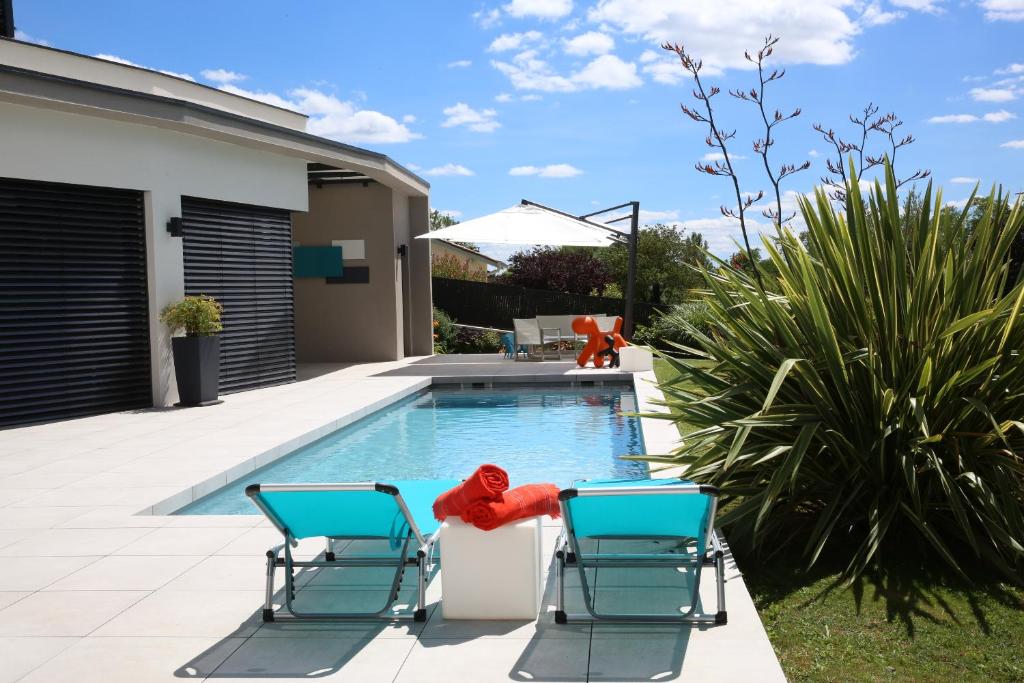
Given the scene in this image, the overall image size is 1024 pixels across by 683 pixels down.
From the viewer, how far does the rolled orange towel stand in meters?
3.88

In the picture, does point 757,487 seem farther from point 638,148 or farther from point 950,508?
point 638,148

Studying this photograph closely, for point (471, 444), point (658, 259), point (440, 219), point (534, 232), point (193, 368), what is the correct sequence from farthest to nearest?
1. point (440, 219)
2. point (658, 259)
3. point (534, 232)
4. point (193, 368)
5. point (471, 444)

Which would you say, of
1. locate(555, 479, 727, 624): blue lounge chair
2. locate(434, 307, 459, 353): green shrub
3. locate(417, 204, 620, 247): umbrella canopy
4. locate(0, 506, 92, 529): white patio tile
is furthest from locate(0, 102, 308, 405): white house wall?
locate(555, 479, 727, 624): blue lounge chair

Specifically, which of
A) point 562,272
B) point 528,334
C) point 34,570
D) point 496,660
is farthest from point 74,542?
point 562,272

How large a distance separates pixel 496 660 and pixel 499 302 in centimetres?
2103

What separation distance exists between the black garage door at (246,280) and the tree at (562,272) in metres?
15.1

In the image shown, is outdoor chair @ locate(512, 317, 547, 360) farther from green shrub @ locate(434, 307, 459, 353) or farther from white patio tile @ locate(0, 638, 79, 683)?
white patio tile @ locate(0, 638, 79, 683)

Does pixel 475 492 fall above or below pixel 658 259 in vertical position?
below

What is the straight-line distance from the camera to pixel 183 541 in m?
5.17

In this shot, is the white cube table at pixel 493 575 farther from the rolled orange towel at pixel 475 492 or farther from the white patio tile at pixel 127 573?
the white patio tile at pixel 127 573

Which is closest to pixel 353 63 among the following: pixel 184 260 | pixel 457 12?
pixel 457 12

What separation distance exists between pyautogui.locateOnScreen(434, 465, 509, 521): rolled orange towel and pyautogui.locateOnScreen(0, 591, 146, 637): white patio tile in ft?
4.74

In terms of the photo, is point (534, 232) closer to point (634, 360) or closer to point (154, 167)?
point (634, 360)

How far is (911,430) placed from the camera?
4.42 metres
